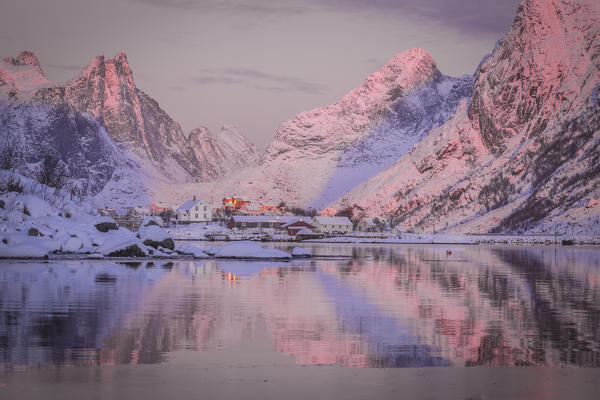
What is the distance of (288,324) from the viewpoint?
27.0 meters

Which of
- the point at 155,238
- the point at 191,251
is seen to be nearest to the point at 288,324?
the point at 191,251

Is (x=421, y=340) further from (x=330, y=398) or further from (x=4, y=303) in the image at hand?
(x=4, y=303)

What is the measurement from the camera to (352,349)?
70.7 ft

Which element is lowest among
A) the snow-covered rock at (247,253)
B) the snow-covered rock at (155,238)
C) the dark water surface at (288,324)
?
the dark water surface at (288,324)

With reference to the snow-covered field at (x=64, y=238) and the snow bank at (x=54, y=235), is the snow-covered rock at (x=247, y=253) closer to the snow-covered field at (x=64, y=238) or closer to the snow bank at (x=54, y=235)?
the snow-covered field at (x=64, y=238)

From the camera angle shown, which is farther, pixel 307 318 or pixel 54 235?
pixel 54 235

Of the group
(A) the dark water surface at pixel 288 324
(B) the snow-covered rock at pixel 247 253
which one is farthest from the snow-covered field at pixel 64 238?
(A) the dark water surface at pixel 288 324

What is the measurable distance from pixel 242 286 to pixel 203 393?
92.3 ft

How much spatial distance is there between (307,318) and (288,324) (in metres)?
2.00

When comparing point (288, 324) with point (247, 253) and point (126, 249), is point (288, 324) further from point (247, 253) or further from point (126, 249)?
point (247, 253)

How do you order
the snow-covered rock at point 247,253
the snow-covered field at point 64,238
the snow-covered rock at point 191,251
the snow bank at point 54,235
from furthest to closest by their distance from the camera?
the snow-covered rock at point 191,251 → the snow-covered rock at point 247,253 → the snow-covered field at point 64,238 → the snow bank at point 54,235

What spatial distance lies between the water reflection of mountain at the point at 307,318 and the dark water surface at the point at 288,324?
57mm

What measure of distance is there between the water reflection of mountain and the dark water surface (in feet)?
0.19

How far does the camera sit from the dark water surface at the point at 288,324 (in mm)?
19469
